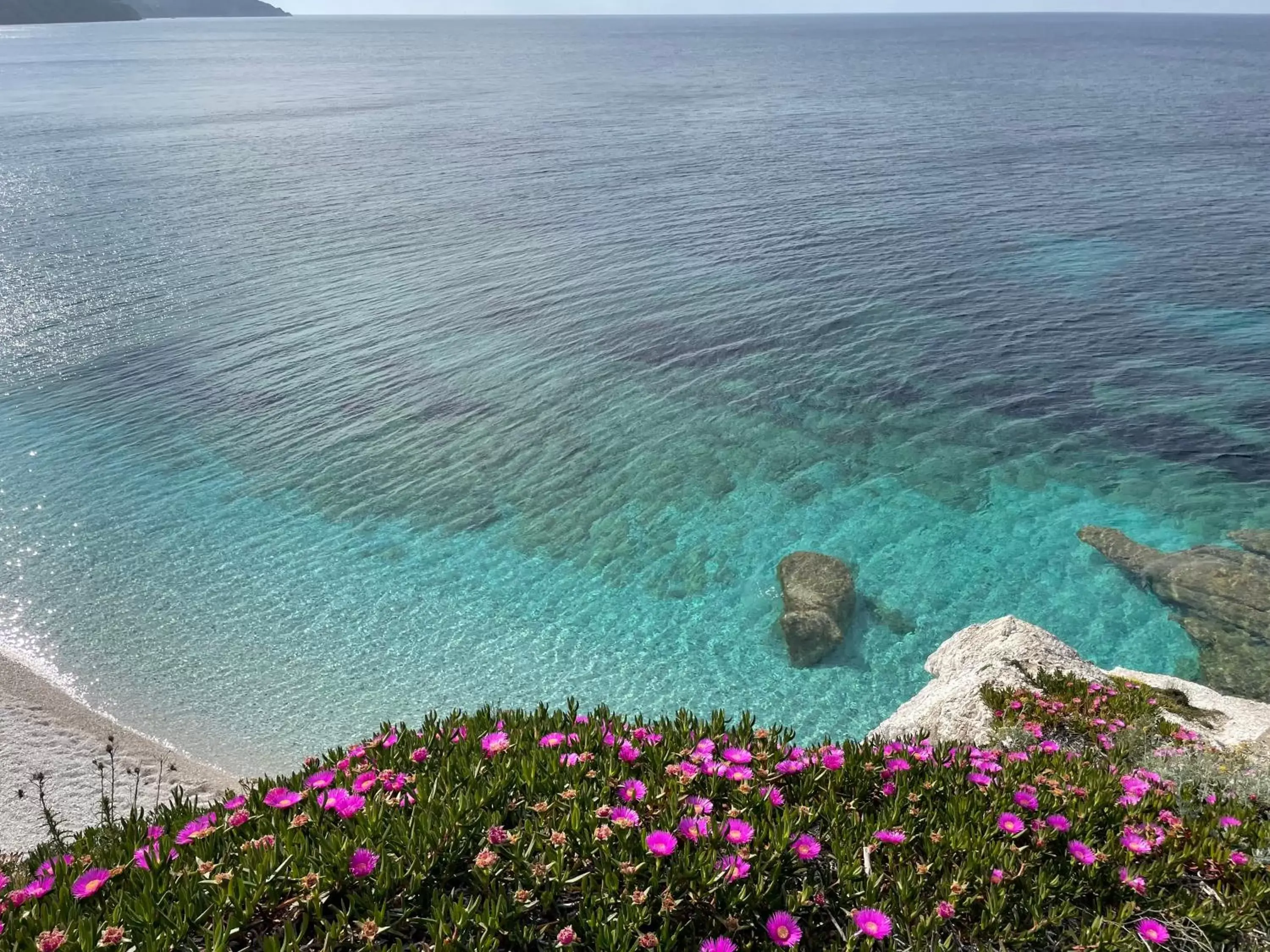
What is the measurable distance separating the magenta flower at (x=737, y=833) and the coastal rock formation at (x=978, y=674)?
598 centimetres

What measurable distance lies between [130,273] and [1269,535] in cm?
4319

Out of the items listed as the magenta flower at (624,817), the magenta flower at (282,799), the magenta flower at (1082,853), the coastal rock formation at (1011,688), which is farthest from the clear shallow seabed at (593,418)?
the magenta flower at (624,817)

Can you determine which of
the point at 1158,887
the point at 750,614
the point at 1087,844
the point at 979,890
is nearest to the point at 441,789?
the point at 979,890

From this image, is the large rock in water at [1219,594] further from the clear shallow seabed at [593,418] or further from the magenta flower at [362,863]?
the magenta flower at [362,863]

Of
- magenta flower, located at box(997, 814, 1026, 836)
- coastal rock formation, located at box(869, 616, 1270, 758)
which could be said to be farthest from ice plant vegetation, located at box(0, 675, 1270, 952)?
coastal rock formation, located at box(869, 616, 1270, 758)

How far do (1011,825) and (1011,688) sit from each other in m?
6.59

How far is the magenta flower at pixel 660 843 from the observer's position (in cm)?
510

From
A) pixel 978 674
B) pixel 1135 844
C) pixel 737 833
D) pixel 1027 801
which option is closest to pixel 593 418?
pixel 978 674

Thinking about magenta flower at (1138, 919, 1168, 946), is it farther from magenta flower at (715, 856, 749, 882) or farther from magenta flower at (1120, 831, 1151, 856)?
magenta flower at (715, 856, 749, 882)

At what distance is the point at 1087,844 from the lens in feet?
18.7

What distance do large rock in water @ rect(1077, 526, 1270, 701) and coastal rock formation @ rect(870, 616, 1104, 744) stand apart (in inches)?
213

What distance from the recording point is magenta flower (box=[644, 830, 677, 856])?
201 inches

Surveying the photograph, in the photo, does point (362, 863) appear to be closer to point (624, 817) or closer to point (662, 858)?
point (624, 817)

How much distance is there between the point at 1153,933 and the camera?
16.4 feet
